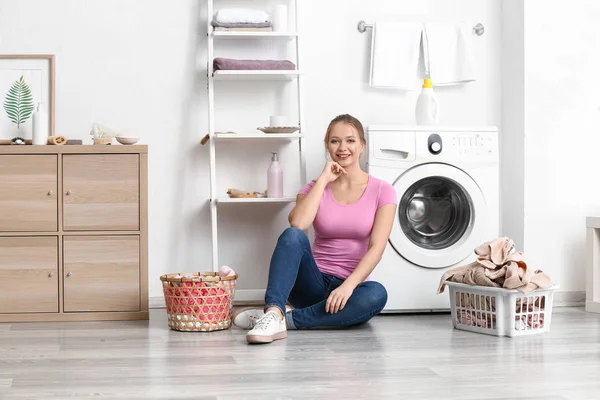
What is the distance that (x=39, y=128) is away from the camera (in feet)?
10.7

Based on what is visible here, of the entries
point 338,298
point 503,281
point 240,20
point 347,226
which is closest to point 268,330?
point 338,298

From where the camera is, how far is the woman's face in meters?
3.07

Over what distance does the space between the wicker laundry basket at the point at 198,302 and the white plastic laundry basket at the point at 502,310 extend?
829 mm

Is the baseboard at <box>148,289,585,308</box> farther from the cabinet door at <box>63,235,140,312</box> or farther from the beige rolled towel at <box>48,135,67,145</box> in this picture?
the beige rolled towel at <box>48,135,67,145</box>

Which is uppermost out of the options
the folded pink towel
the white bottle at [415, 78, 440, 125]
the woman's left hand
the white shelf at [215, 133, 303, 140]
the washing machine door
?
the folded pink towel

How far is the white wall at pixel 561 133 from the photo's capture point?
12.1 feet

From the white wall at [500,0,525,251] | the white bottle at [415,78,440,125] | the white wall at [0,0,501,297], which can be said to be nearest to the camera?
the white bottle at [415,78,440,125]

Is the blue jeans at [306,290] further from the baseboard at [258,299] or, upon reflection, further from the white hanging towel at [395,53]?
the white hanging towel at [395,53]

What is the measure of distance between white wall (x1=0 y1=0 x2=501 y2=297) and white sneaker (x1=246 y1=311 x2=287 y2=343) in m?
1.01

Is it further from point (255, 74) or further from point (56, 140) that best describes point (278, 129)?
point (56, 140)

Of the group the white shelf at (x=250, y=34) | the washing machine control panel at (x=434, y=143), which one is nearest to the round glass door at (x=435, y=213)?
the washing machine control panel at (x=434, y=143)

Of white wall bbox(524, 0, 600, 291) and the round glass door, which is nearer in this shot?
the round glass door

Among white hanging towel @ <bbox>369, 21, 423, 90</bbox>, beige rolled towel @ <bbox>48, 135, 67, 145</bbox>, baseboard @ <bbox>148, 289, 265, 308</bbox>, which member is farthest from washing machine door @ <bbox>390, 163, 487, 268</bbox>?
beige rolled towel @ <bbox>48, 135, 67, 145</bbox>

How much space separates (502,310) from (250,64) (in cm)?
145
